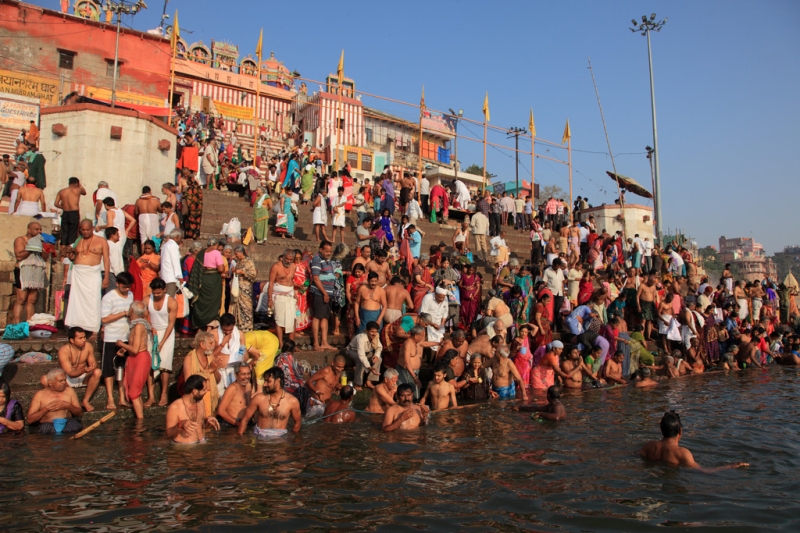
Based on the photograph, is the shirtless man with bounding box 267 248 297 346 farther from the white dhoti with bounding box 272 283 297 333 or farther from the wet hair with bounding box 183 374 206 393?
the wet hair with bounding box 183 374 206 393

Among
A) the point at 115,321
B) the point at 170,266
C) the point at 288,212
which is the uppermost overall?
the point at 288,212

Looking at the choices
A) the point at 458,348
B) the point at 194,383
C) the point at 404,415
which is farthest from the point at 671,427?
the point at 194,383

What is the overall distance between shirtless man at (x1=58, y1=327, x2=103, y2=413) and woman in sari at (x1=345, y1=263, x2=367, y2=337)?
382 cm

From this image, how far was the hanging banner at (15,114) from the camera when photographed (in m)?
22.4

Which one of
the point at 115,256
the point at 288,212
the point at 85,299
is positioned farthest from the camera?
the point at 288,212

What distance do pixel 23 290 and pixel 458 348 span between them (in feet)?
20.9

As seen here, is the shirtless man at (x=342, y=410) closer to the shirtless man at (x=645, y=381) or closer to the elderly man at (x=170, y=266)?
the elderly man at (x=170, y=266)

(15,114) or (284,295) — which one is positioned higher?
(15,114)

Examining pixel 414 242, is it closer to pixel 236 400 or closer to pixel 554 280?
pixel 554 280

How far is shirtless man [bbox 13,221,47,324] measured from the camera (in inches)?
348

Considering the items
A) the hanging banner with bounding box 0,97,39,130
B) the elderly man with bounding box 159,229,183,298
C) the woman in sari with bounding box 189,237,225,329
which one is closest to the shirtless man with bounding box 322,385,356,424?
the woman in sari with bounding box 189,237,225,329

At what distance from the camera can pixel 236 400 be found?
7770 mm

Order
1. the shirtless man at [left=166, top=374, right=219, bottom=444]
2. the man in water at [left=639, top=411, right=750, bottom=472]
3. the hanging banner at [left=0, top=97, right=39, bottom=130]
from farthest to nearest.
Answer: the hanging banner at [left=0, top=97, right=39, bottom=130], the shirtless man at [left=166, top=374, right=219, bottom=444], the man in water at [left=639, top=411, right=750, bottom=472]

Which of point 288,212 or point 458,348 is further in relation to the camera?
point 288,212
